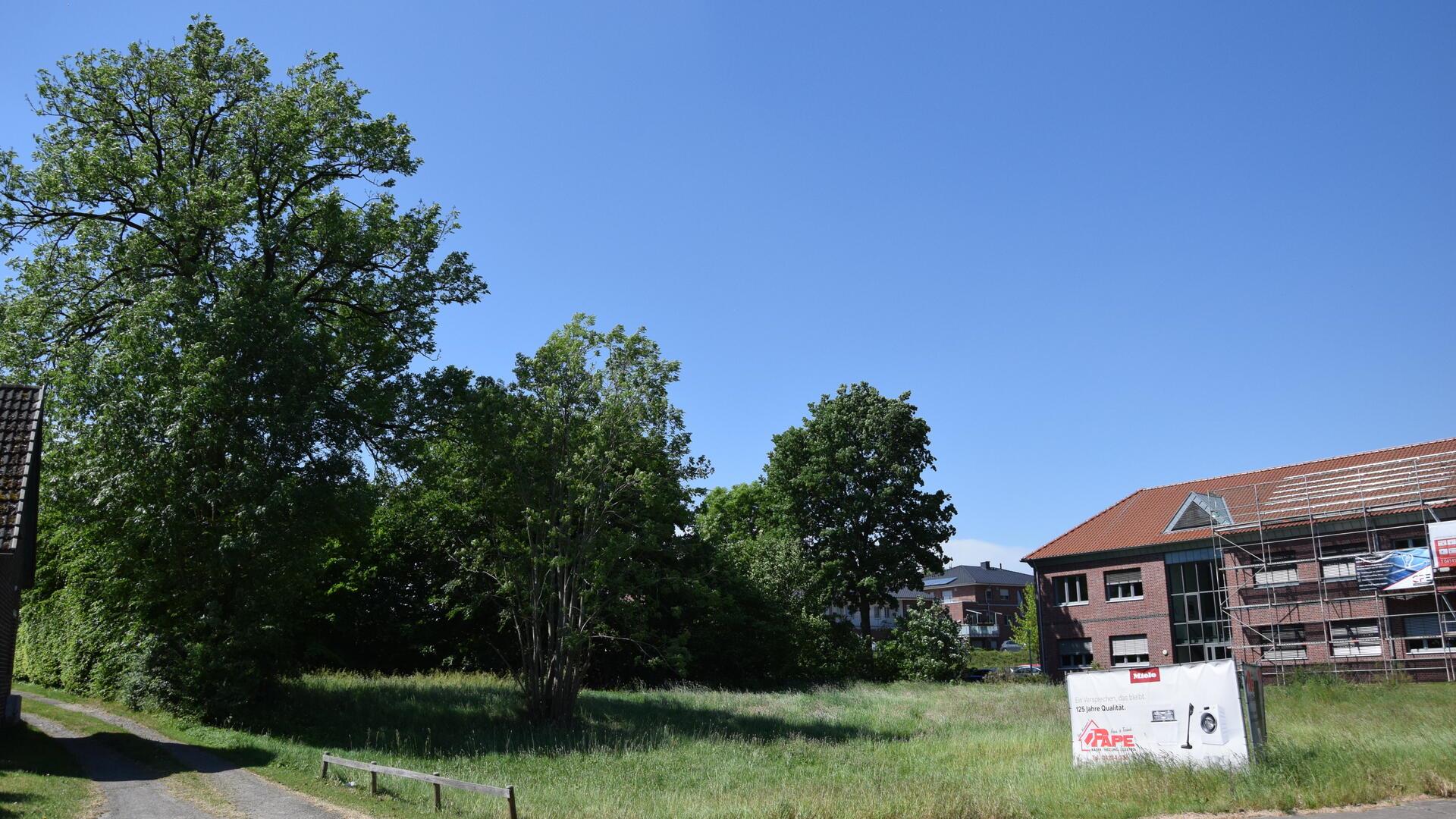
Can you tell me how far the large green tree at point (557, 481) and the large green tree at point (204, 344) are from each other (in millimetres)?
2310

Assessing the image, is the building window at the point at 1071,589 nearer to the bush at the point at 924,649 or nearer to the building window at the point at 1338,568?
the bush at the point at 924,649

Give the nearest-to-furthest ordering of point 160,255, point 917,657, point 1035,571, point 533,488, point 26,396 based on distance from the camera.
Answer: point 26,396, point 160,255, point 533,488, point 917,657, point 1035,571

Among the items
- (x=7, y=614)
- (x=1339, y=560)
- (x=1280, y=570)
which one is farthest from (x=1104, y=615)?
(x=7, y=614)

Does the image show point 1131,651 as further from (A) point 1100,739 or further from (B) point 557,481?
(B) point 557,481

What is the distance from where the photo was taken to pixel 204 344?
2092 centimetres

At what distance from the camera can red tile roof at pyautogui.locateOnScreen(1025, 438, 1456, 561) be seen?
126 ft

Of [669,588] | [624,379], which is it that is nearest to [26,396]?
[624,379]

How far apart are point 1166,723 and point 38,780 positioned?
64.0ft

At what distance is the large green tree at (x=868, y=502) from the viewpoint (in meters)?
54.4

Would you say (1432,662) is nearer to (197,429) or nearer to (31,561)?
(197,429)

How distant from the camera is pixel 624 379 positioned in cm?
2658

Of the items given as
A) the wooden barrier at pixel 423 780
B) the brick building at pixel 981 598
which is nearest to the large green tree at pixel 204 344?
the wooden barrier at pixel 423 780

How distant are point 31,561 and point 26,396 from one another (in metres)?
5.11

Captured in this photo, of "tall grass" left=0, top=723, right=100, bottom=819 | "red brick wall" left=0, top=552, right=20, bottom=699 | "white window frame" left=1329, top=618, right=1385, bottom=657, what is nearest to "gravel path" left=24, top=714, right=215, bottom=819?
"tall grass" left=0, top=723, right=100, bottom=819
